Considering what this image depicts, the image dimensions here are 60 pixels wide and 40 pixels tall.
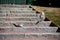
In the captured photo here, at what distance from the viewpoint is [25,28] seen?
6.10 meters

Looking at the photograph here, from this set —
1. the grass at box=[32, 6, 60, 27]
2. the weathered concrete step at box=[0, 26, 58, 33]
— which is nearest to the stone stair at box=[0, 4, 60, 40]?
the weathered concrete step at box=[0, 26, 58, 33]

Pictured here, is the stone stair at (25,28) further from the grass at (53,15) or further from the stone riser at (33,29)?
the grass at (53,15)

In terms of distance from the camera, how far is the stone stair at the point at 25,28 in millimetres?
5578

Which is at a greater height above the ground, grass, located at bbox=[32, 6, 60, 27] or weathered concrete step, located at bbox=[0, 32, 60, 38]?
weathered concrete step, located at bbox=[0, 32, 60, 38]

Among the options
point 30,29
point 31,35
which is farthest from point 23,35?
point 30,29

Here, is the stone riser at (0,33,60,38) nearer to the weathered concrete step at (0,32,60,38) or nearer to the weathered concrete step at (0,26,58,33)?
the weathered concrete step at (0,32,60,38)

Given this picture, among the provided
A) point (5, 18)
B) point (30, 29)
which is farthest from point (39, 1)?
point (30, 29)

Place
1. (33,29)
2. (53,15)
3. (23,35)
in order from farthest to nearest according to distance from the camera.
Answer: (53,15), (33,29), (23,35)

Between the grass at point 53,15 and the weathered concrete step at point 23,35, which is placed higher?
the weathered concrete step at point 23,35

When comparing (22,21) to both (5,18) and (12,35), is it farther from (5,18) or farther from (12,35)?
(12,35)

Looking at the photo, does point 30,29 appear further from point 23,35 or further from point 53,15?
point 53,15

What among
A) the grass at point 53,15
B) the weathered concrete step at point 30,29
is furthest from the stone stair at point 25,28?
the grass at point 53,15

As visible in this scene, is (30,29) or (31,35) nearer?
(31,35)

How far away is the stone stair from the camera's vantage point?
5578mm
